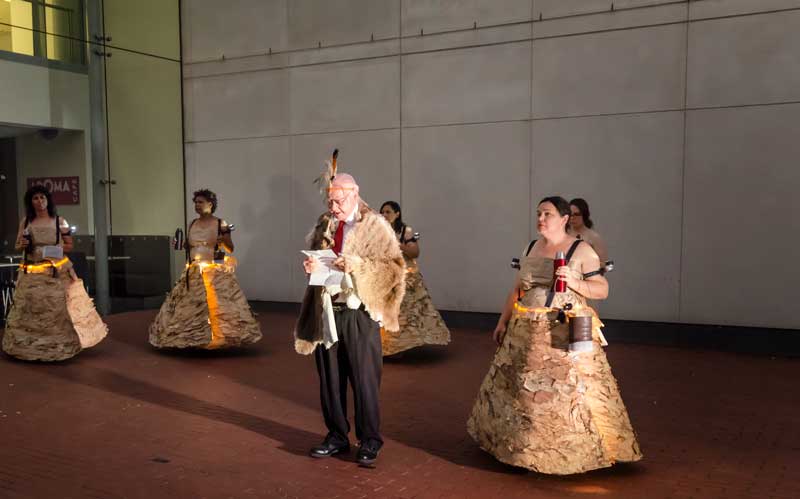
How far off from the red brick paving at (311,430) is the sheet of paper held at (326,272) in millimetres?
1231

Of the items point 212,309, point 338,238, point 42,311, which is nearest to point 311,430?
point 338,238

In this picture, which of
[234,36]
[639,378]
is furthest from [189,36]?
[639,378]

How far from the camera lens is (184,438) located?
5293 mm

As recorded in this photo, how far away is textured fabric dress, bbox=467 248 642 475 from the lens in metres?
4.27

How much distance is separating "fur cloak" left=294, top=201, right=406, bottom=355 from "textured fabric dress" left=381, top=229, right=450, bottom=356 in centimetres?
319

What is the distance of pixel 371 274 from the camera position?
452cm

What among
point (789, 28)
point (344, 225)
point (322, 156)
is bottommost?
point (344, 225)

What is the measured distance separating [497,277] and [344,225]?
5.89 meters

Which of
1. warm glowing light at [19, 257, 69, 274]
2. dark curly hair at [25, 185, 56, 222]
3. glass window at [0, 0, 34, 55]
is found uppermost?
glass window at [0, 0, 34, 55]

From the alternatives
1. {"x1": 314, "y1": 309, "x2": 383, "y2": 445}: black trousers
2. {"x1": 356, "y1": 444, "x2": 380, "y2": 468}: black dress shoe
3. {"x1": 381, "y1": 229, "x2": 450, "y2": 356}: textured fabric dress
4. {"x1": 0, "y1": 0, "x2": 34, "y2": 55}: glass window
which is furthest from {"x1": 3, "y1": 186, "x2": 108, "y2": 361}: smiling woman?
{"x1": 356, "y1": 444, "x2": 380, "y2": 468}: black dress shoe

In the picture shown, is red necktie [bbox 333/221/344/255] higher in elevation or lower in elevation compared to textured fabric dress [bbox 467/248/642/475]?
higher

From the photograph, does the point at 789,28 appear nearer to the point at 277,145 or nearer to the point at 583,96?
the point at 583,96

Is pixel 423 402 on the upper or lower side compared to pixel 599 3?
lower

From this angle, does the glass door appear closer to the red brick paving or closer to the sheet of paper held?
the red brick paving
